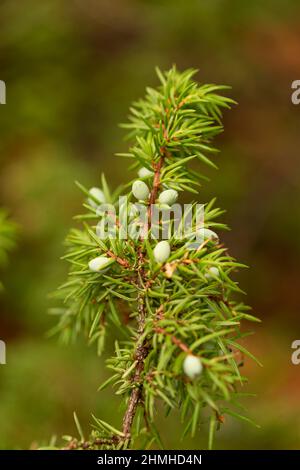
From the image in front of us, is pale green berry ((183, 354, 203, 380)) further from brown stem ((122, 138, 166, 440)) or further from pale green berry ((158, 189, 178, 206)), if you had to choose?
pale green berry ((158, 189, 178, 206))

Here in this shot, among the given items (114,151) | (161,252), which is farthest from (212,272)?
(114,151)

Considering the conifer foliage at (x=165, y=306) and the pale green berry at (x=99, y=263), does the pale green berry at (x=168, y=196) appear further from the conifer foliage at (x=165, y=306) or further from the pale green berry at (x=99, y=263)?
the pale green berry at (x=99, y=263)

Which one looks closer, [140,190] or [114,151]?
[140,190]

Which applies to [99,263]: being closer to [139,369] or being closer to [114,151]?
[139,369]

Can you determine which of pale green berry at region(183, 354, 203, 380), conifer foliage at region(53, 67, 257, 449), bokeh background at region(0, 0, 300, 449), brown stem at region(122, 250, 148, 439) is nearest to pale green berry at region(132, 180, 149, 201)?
conifer foliage at region(53, 67, 257, 449)

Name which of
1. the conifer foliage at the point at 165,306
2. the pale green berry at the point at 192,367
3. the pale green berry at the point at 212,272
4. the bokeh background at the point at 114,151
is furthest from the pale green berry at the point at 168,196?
the bokeh background at the point at 114,151

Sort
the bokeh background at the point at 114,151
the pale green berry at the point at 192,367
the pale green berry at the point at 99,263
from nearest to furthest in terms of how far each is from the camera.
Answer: the pale green berry at the point at 192,367 → the pale green berry at the point at 99,263 → the bokeh background at the point at 114,151
